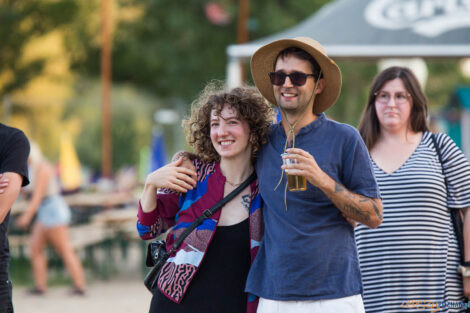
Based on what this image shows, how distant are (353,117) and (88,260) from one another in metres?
13.2

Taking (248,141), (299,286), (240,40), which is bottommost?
(299,286)

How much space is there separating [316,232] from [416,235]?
1.01 metres

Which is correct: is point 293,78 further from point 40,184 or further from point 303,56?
point 40,184

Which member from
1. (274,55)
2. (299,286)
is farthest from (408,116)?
(299,286)

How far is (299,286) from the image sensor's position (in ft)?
8.60

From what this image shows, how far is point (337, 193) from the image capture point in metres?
2.57

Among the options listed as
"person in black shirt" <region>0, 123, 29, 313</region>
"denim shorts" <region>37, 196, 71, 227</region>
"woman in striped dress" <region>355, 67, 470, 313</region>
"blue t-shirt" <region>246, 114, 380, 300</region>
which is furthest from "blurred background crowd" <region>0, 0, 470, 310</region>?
"person in black shirt" <region>0, 123, 29, 313</region>

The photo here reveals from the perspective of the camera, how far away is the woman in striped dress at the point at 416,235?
3.41m

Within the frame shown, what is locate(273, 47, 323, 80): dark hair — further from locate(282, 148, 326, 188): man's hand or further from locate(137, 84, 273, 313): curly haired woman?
locate(282, 148, 326, 188): man's hand

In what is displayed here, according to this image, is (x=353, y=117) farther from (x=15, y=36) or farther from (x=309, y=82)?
(x=309, y=82)

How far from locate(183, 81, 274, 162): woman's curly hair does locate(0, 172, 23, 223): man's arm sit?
89 cm

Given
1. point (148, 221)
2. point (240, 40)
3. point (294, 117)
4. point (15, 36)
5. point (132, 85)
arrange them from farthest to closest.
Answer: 1. point (132, 85)
2. point (15, 36)
3. point (240, 40)
4. point (148, 221)
5. point (294, 117)

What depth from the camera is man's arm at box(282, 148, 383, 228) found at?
249 centimetres

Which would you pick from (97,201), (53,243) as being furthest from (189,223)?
(97,201)
